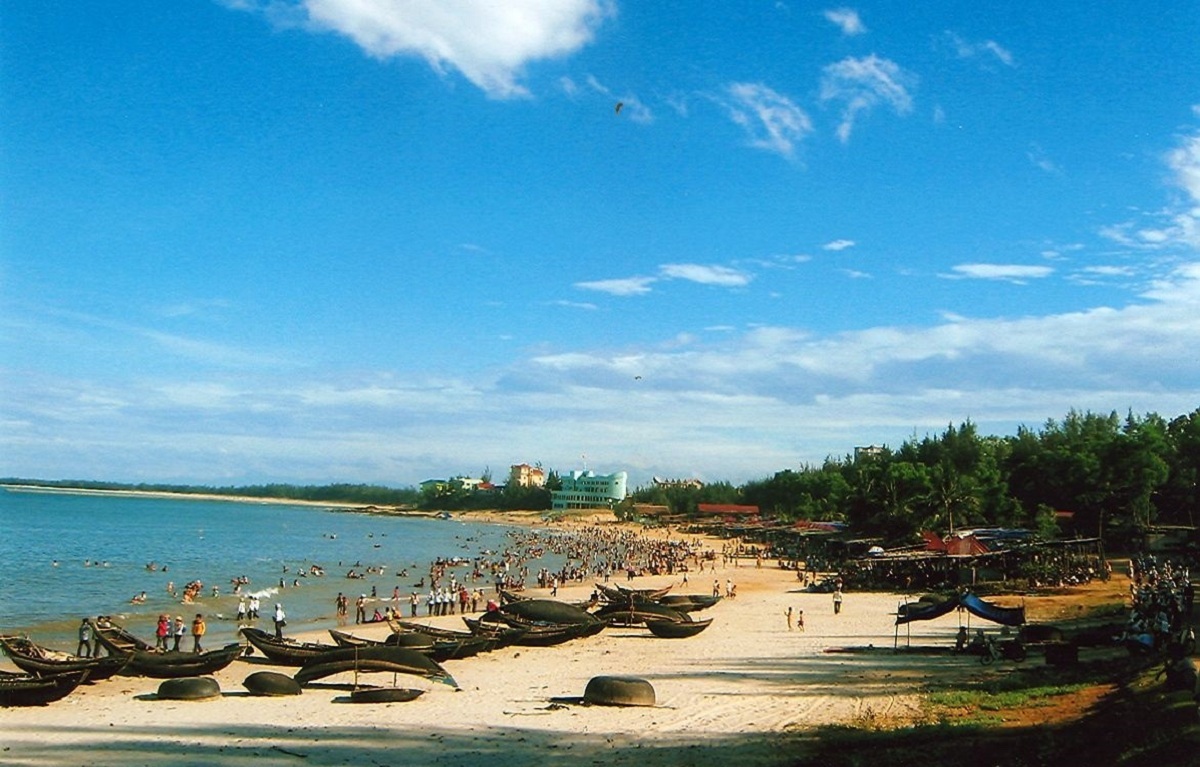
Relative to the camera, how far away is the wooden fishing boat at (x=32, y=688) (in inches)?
803

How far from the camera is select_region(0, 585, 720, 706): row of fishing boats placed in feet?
71.3

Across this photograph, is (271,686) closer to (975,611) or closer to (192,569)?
(975,611)

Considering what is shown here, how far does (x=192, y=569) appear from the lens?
63.3 meters

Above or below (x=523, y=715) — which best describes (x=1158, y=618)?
above

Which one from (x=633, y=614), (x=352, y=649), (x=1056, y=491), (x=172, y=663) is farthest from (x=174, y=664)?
(x=1056, y=491)

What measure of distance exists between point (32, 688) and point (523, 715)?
11362mm

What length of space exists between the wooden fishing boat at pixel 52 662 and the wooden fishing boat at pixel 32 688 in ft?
2.11

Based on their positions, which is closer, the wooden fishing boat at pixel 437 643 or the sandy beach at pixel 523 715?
the sandy beach at pixel 523 715

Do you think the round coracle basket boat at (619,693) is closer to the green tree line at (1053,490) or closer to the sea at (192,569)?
the sea at (192,569)

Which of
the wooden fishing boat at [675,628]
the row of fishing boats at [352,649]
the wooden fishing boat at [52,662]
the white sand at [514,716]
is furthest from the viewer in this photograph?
the wooden fishing boat at [675,628]

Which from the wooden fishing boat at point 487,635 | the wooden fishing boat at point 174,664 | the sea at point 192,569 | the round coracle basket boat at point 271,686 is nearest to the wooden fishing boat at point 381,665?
the round coracle basket boat at point 271,686

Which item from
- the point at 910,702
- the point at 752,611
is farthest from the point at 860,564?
the point at 910,702

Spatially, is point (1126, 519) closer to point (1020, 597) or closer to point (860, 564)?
point (860, 564)

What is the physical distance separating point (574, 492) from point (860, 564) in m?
152
